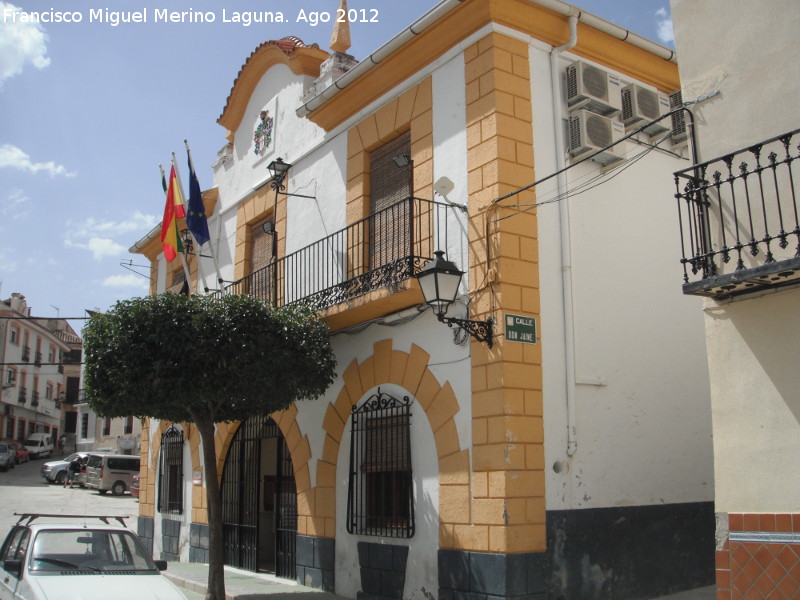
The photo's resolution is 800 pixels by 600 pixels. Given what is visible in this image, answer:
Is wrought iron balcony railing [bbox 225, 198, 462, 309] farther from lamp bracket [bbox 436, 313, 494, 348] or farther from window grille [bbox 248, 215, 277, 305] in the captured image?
lamp bracket [bbox 436, 313, 494, 348]

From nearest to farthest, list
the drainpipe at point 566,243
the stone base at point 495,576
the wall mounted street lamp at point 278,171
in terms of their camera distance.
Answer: the stone base at point 495,576 → the drainpipe at point 566,243 → the wall mounted street lamp at point 278,171

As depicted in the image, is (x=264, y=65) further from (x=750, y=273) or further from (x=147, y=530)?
(x=750, y=273)

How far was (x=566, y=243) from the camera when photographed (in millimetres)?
8586

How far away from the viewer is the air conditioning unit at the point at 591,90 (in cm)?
886

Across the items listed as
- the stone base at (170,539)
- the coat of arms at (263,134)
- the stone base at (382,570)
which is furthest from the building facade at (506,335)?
the stone base at (170,539)

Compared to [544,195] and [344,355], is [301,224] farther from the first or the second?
[544,195]

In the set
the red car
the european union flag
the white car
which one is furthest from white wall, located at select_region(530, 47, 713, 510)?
the red car

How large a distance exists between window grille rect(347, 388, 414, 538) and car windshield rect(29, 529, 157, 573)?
2788mm

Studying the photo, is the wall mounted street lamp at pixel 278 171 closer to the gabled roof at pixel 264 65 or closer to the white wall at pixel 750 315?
the gabled roof at pixel 264 65

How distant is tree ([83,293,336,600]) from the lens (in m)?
8.91

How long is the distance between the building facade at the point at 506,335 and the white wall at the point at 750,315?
173 cm

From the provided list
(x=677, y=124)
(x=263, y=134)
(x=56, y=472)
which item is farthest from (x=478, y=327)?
(x=56, y=472)

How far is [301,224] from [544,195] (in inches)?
174

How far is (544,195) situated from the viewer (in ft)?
28.2
